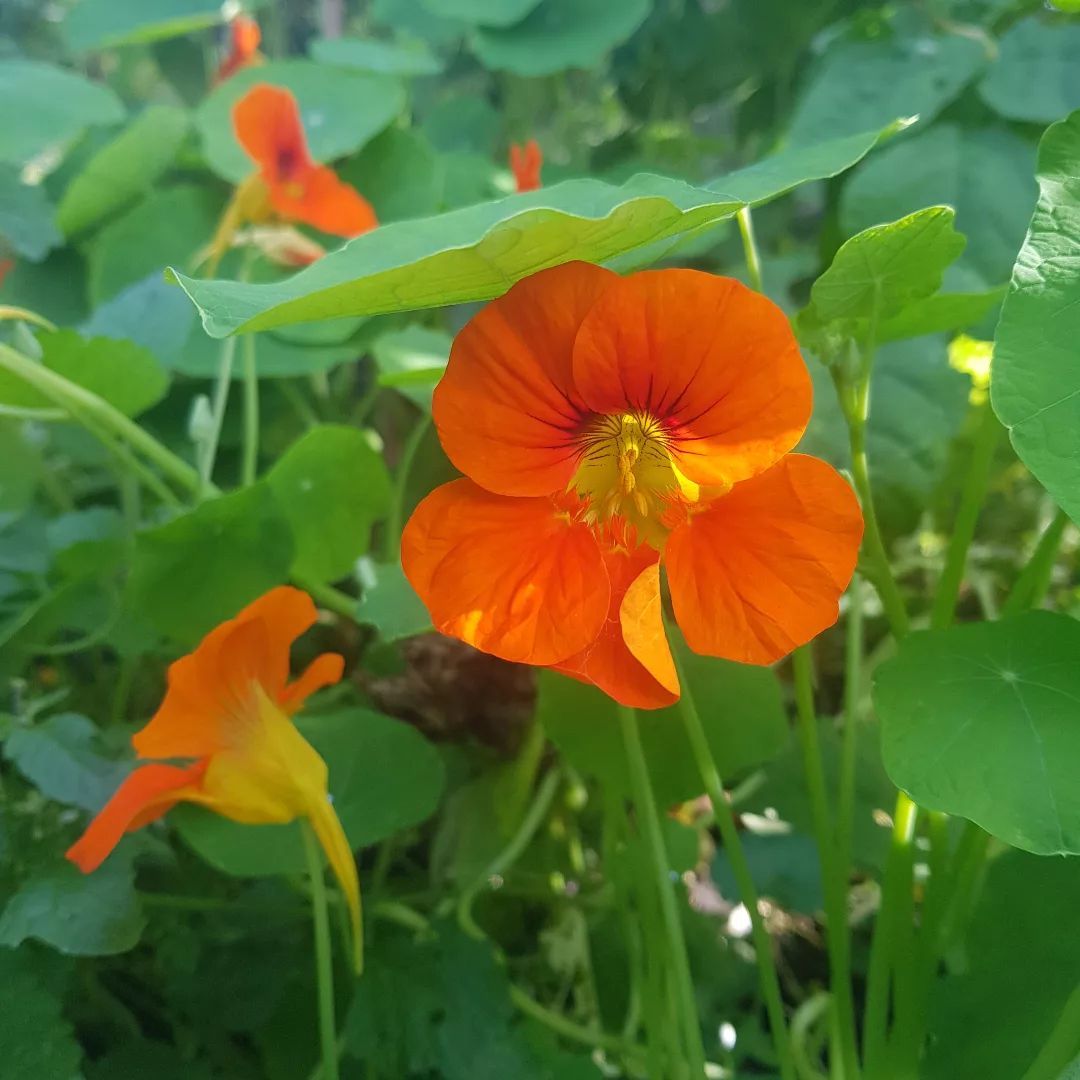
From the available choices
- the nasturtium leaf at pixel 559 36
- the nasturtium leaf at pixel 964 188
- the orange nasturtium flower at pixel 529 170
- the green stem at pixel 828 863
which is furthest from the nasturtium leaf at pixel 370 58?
the green stem at pixel 828 863

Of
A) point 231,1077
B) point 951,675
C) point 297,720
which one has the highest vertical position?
point 951,675

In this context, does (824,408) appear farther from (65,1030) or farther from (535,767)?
(65,1030)

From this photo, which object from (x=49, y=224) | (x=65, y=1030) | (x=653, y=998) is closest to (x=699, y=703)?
(x=653, y=998)

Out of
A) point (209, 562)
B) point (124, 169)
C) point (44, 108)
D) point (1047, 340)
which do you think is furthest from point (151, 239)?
point (1047, 340)

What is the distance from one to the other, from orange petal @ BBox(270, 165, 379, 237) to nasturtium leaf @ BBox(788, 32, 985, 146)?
0.46 meters

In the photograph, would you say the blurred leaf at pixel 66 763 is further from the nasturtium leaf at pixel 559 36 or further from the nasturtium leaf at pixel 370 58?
the nasturtium leaf at pixel 559 36

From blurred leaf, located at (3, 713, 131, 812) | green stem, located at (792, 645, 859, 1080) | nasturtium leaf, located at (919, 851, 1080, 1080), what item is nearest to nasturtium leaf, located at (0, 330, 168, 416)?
blurred leaf, located at (3, 713, 131, 812)

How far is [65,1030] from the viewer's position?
0.46 m

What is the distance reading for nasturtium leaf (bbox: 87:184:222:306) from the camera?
981 millimetres

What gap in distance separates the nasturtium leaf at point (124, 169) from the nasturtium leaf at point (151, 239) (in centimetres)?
3

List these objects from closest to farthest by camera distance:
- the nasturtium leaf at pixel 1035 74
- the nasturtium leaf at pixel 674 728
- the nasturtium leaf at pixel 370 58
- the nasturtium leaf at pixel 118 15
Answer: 1. the nasturtium leaf at pixel 674 728
2. the nasturtium leaf at pixel 1035 74
3. the nasturtium leaf at pixel 370 58
4. the nasturtium leaf at pixel 118 15

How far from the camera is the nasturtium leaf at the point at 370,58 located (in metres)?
1.12

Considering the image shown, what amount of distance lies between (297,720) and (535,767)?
191mm

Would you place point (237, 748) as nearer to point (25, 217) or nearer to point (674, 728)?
point (674, 728)
